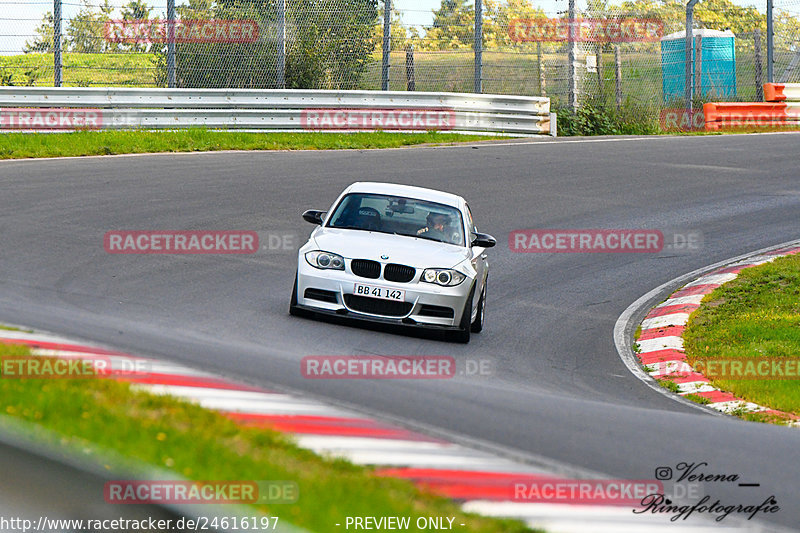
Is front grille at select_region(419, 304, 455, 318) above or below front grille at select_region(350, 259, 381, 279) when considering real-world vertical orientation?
below

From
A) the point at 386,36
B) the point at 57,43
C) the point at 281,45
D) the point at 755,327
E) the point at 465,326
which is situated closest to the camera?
the point at 465,326

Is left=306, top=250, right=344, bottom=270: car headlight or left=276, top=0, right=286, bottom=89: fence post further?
left=276, top=0, right=286, bottom=89: fence post

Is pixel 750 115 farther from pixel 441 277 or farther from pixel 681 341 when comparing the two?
pixel 441 277

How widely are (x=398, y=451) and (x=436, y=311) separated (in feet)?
17.2

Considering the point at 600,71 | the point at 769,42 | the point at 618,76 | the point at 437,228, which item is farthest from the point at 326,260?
the point at 769,42

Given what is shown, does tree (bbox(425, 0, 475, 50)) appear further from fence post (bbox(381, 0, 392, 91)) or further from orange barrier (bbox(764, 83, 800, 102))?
orange barrier (bbox(764, 83, 800, 102))

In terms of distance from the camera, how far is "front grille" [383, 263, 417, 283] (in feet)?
33.4

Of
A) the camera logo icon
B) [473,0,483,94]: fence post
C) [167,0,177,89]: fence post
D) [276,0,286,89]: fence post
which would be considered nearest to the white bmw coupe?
the camera logo icon

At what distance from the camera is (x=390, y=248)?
34.1 feet

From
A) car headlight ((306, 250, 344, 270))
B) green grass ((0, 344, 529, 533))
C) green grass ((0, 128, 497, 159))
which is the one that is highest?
green grass ((0, 128, 497, 159))

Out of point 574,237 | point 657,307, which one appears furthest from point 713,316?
point 574,237

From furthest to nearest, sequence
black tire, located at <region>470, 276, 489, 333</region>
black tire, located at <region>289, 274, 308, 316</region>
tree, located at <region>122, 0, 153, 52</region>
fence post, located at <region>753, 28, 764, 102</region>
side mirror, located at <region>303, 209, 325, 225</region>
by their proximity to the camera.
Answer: fence post, located at <region>753, 28, 764, 102</region> → tree, located at <region>122, 0, 153, 52</region> → side mirror, located at <region>303, 209, 325, 225</region> → black tire, located at <region>470, 276, 489, 333</region> → black tire, located at <region>289, 274, 308, 316</region>

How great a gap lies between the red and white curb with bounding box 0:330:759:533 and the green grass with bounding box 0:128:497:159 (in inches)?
541

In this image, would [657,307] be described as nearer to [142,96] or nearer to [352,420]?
[352,420]
